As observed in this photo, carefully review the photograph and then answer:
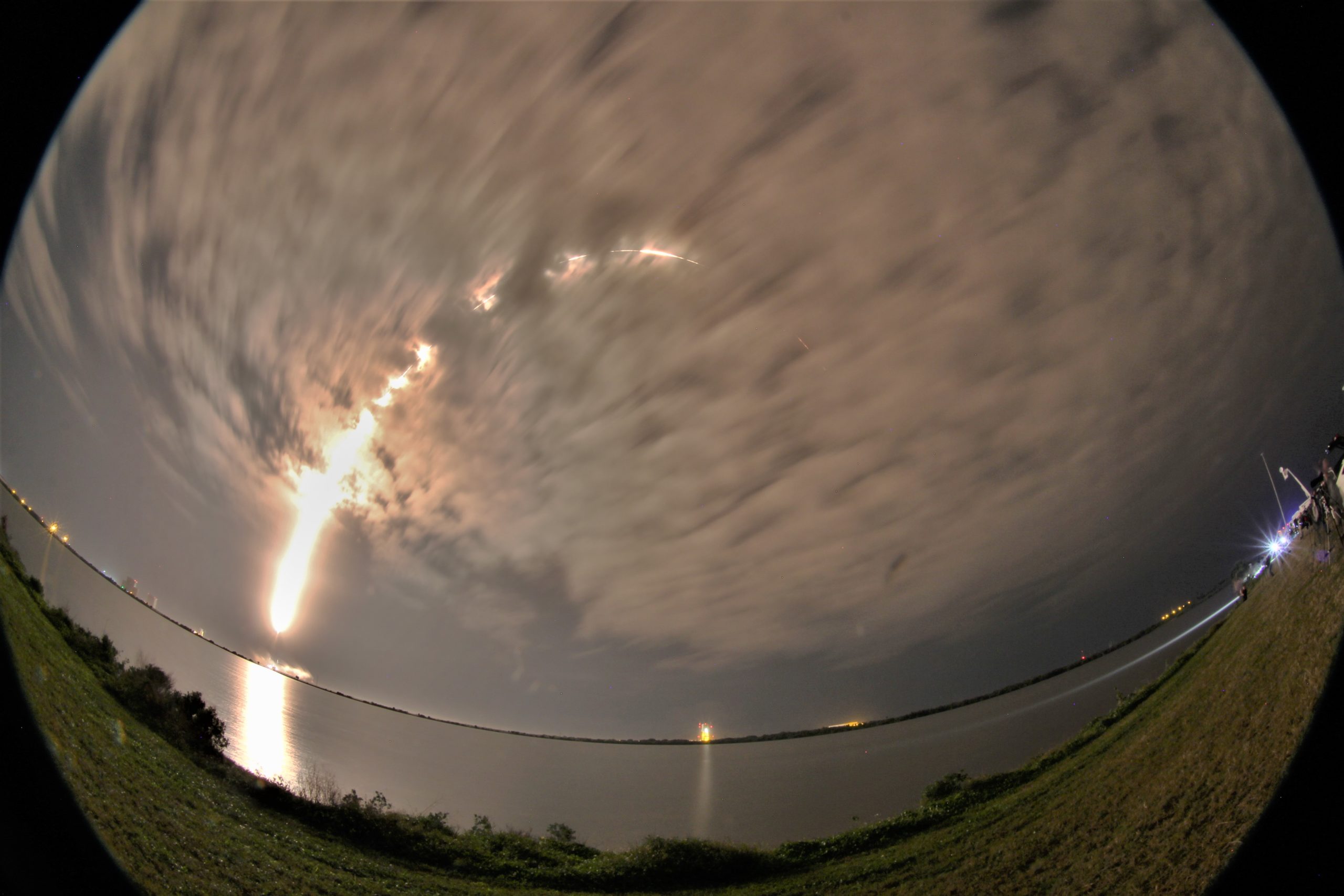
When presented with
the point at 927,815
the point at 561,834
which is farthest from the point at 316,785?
the point at 927,815

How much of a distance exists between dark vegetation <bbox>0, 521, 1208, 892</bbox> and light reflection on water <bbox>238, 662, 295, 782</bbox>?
0.22ft

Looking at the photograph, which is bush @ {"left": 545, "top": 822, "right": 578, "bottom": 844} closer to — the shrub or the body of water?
the body of water

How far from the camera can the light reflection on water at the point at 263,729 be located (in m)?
2.58

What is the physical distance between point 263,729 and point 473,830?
1507mm

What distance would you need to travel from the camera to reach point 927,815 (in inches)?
89.1

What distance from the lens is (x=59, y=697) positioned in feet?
7.50

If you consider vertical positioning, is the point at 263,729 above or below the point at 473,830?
below

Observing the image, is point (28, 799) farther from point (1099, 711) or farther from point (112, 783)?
point (1099, 711)

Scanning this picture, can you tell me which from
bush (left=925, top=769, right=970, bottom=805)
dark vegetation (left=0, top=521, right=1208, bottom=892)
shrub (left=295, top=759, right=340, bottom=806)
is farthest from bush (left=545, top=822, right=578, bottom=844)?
bush (left=925, top=769, right=970, bottom=805)

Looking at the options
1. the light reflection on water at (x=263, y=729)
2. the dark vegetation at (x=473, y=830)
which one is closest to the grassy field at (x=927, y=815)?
the dark vegetation at (x=473, y=830)

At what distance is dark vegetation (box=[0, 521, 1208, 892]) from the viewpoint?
229 cm

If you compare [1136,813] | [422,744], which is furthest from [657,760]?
[1136,813]

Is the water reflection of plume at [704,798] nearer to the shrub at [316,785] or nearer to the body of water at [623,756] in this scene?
the body of water at [623,756]

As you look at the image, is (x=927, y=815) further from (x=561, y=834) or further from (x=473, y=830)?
(x=473, y=830)
